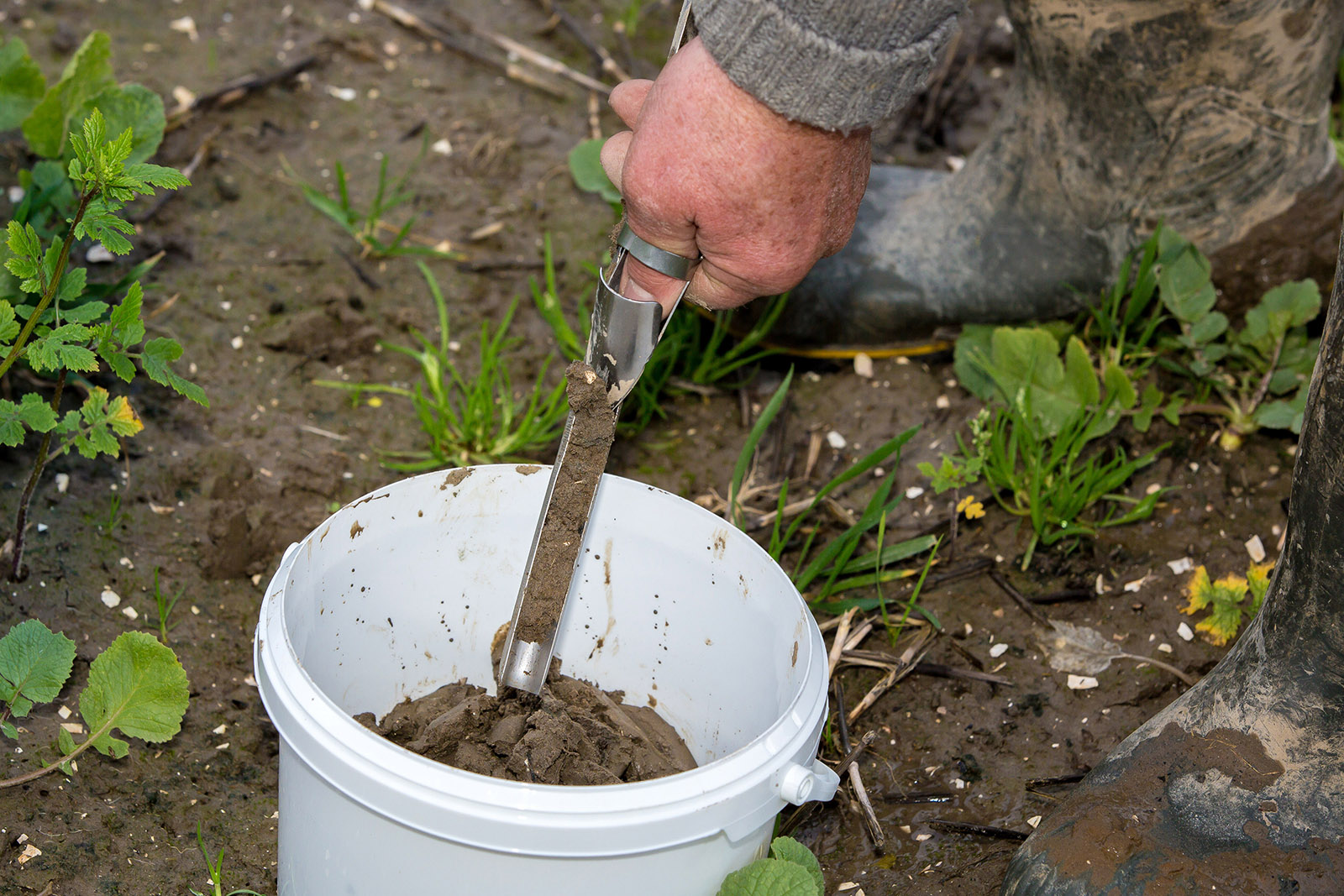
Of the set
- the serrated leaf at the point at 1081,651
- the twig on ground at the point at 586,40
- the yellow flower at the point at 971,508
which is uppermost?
the twig on ground at the point at 586,40

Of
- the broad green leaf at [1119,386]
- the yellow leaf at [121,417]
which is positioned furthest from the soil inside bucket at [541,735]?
the broad green leaf at [1119,386]

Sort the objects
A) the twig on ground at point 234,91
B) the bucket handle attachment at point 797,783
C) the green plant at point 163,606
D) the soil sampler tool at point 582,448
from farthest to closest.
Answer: the twig on ground at point 234,91, the green plant at point 163,606, the soil sampler tool at point 582,448, the bucket handle attachment at point 797,783

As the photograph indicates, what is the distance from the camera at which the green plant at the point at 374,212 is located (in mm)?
2268

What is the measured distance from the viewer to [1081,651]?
1686 mm

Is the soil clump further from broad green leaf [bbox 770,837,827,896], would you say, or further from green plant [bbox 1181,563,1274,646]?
green plant [bbox 1181,563,1274,646]

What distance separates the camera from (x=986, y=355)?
2.08m

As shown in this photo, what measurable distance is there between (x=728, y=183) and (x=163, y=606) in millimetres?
1043

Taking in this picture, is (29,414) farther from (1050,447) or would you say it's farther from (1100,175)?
(1100,175)

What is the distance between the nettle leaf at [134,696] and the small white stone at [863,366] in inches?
52.2

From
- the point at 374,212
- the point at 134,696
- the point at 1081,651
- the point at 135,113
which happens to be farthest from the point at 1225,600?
Answer: the point at 135,113

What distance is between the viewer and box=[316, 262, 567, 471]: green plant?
1.95 m

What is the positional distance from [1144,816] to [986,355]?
100 cm

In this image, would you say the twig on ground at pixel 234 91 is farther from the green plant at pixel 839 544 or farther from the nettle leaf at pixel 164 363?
the green plant at pixel 839 544

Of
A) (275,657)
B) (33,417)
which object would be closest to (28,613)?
(33,417)
